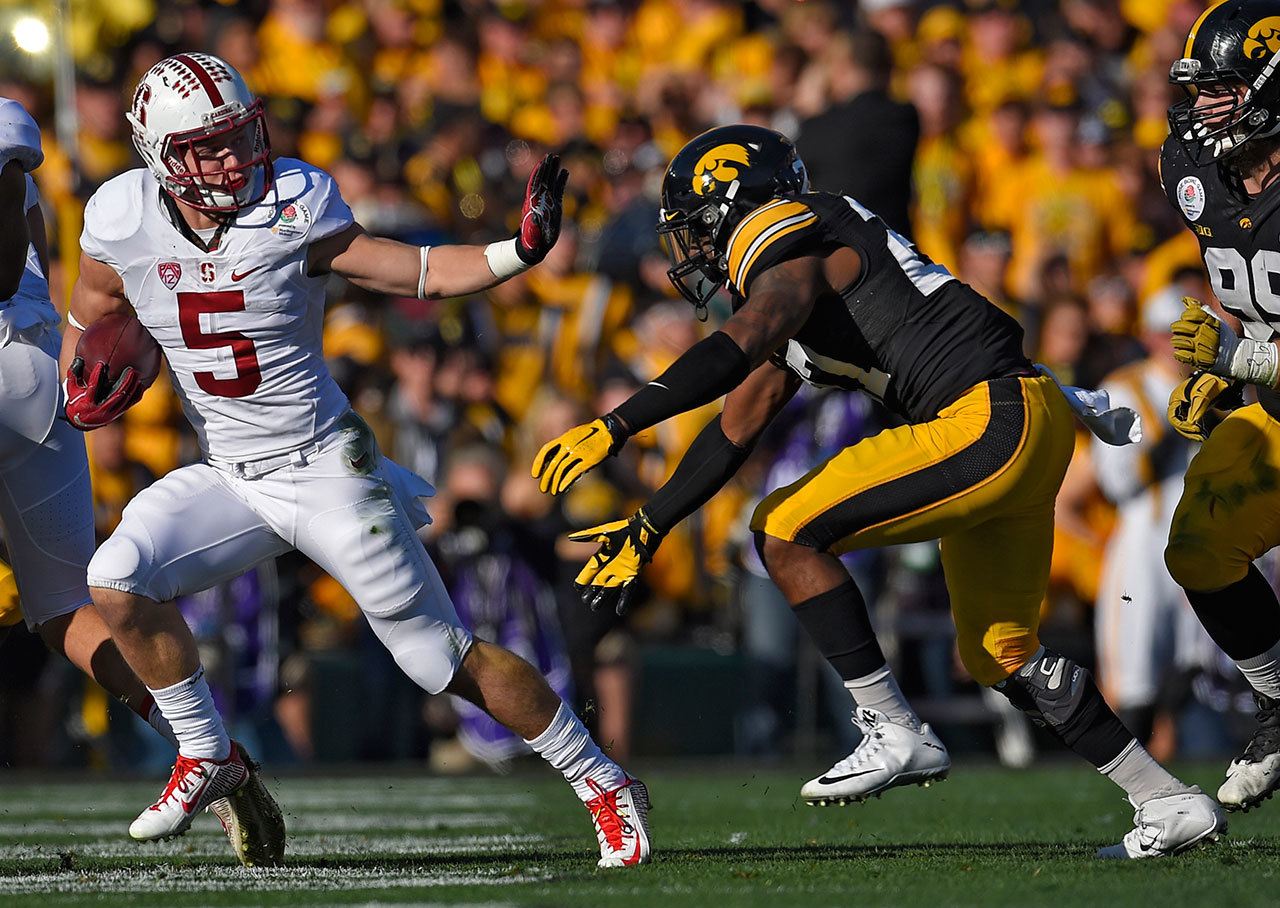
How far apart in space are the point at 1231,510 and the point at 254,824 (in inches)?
100

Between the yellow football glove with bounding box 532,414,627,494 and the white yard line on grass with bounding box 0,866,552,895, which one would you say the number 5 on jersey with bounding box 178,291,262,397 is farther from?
the white yard line on grass with bounding box 0,866,552,895

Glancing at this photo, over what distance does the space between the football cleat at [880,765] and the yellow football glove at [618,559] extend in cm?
63

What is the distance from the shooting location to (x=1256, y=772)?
4.82 m

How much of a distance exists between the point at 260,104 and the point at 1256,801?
3.01 metres

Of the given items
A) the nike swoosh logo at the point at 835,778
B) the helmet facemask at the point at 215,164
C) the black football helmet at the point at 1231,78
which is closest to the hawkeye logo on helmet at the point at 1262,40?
the black football helmet at the point at 1231,78

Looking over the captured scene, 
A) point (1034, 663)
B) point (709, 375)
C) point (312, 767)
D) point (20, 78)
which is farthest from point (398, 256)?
point (20, 78)

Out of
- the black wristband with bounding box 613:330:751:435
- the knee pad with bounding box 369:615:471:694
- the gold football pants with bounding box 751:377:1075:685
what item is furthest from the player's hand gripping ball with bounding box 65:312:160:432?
the gold football pants with bounding box 751:377:1075:685

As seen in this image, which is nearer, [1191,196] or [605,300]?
[1191,196]

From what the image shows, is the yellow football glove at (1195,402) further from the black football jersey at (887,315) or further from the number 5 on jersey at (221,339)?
the number 5 on jersey at (221,339)

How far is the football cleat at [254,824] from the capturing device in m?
4.62

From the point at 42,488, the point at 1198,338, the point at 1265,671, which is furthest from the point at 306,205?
the point at 1265,671

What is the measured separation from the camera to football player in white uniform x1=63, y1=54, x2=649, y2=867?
4410 millimetres

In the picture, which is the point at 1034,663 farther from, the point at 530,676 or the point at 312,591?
the point at 312,591

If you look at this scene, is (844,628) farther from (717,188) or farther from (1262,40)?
(1262,40)
